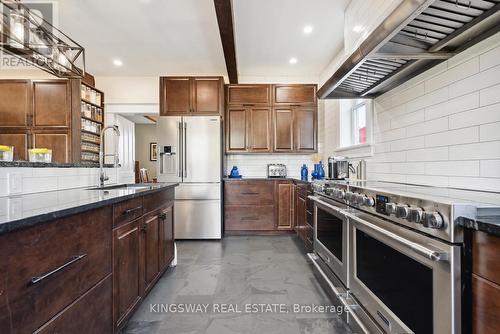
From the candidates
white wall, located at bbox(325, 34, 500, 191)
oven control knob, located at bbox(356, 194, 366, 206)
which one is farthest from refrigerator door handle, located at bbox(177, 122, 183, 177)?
oven control knob, located at bbox(356, 194, 366, 206)

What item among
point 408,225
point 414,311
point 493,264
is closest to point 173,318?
point 414,311

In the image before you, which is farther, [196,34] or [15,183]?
[196,34]

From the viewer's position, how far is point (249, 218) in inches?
162

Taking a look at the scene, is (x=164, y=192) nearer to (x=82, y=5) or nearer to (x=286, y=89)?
(x=82, y=5)

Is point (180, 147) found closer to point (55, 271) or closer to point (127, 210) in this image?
point (127, 210)

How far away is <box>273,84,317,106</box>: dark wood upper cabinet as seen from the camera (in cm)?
439

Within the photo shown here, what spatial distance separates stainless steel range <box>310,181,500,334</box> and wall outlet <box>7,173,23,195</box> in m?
1.98

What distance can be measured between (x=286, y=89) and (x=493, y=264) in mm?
3969

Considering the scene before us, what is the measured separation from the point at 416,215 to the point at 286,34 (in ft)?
9.52

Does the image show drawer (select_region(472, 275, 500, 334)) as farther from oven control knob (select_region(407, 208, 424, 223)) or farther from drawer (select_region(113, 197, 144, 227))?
drawer (select_region(113, 197, 144, 227))

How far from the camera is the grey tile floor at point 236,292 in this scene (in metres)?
1.75

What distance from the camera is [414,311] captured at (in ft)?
3.55

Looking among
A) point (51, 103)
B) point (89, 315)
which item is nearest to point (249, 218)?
point (89, 315)

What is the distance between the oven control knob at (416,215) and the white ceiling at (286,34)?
2395 millimetres
